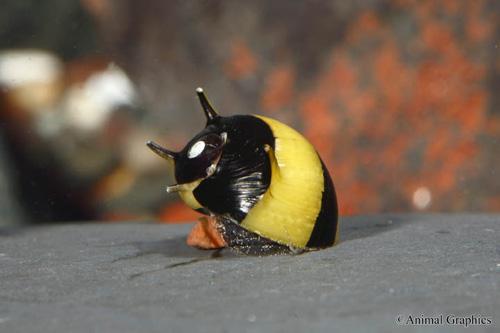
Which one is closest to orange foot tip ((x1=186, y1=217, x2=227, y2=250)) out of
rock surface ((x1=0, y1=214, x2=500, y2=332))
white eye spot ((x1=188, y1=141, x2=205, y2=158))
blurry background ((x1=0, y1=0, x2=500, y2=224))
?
rock surface ((x1=0, y1=214, x2=500, y2=332))

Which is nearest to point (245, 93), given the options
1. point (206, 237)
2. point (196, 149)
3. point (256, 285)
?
point (206, 237)

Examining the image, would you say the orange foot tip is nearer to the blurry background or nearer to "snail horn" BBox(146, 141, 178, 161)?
"snail horn" BBox(146, 141, 178, 161)

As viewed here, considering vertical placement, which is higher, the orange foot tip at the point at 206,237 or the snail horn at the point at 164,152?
the snail horn at the point at 164,152

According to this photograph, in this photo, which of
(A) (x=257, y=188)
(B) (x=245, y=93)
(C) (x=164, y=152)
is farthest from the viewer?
(B) (x=245, y=93)

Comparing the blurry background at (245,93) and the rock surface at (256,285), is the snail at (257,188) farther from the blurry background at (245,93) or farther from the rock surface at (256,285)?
the blurry background at (245,93)

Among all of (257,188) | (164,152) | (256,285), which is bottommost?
(256,285)

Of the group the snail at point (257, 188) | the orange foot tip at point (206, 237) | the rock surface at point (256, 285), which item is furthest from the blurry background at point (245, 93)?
the snail at point (257, 188)

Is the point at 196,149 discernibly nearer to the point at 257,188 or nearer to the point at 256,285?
the point at 257,188
